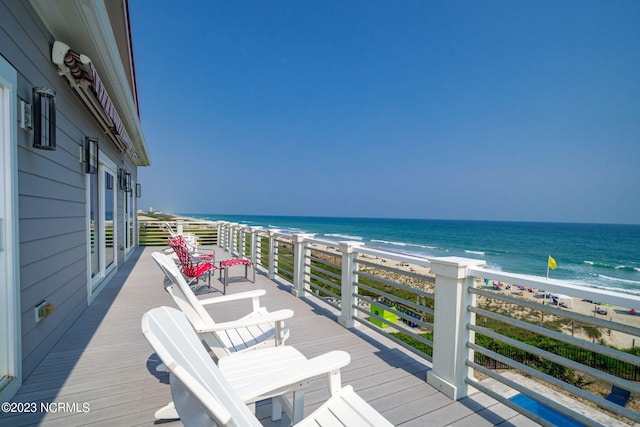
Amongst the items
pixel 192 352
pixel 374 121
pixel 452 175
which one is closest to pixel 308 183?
pixel 374 121

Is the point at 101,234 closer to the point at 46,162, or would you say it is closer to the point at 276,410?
the point at 46,162

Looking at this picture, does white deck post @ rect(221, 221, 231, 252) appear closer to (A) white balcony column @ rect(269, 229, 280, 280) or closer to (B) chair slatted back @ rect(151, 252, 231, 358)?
(A) white balcony column @ rect(269, 229, 280, 280)

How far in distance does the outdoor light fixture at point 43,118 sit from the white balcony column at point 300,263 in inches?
119

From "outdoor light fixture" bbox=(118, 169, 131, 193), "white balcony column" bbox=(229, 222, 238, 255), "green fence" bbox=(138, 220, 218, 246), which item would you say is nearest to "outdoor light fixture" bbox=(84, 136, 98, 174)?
"outdoor light fixture" bbox=(118, 169, 131, 193)

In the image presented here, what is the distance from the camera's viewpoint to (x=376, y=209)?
9350 centimetres

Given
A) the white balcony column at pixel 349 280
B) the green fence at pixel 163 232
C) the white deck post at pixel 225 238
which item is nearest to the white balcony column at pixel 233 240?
the white deck post at pixel 225 238

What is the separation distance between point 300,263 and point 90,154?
10.5 ft

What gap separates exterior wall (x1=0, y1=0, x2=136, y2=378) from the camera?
2.27 m

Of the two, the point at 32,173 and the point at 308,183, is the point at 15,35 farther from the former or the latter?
the point at 308,183

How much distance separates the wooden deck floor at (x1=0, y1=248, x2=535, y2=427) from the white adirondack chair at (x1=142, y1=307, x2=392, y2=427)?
743 mm

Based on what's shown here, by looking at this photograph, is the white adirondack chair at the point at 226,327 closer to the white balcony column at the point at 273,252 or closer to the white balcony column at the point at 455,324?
the white balcony column at the point at 455,324

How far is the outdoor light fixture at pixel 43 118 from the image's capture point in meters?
2.42

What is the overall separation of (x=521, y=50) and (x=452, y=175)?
27.8m

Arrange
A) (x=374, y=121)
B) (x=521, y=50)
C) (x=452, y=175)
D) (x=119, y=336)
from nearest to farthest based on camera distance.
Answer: (x=119, y=336) < (x=521, y=50) < (x=374, y=121) < (x=452, y=175)
